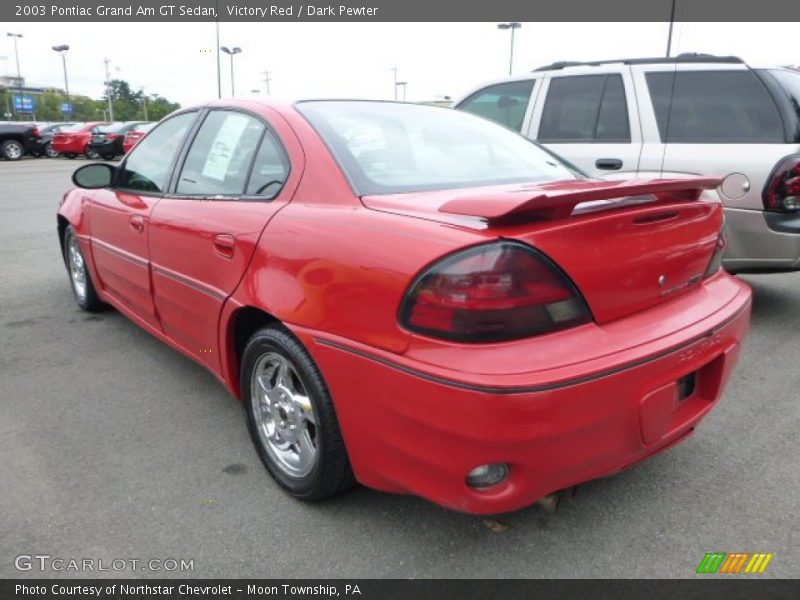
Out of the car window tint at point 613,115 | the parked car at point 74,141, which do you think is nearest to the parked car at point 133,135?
the parked car at point 74,141

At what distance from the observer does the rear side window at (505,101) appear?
555 cm

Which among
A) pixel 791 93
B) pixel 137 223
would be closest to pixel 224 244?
pixel 137 223

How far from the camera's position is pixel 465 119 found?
309cm

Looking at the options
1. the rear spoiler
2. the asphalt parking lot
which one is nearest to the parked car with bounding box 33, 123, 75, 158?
the asphalt parking lot

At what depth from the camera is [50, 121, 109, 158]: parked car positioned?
80.8 feet

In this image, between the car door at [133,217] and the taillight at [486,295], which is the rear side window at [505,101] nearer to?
the car door at [133,217]

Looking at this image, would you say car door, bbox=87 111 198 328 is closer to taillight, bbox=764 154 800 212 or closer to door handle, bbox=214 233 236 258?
door handle, bbox=214 233 236 258

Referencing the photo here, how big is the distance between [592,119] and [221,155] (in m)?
3.25

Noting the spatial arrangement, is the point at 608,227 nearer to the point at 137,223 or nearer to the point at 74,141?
the point at 137,223

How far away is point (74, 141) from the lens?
24.6 metres

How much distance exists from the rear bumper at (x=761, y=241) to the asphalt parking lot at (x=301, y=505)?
92 centimetres

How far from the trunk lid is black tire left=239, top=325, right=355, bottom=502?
585 millimetres

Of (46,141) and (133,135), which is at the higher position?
(133,135)

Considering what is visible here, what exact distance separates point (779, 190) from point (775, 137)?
374 millimetres
